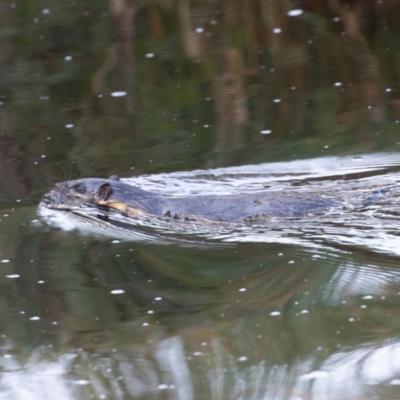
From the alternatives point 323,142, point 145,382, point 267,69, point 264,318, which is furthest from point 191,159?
point 145,382

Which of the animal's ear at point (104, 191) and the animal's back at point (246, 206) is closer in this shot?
the animal's back at point (246, 206)

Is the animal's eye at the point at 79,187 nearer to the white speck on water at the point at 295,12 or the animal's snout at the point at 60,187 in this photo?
the animal's snout at the point at 60,187

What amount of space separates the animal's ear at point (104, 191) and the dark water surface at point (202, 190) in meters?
0.19

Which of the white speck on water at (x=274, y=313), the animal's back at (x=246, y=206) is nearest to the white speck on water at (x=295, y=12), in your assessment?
the animal's back at (x=246, y=206)

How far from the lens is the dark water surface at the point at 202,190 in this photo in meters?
3.94

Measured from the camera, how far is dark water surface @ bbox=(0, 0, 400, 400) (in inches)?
155

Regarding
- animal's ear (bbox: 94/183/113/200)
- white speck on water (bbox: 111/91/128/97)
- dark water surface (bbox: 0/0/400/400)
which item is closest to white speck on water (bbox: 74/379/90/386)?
dark water surface (bbox: 0/0/400/400)

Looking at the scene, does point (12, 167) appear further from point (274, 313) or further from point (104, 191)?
point (274, 313)

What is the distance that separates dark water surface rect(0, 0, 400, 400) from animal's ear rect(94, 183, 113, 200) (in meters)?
0.19

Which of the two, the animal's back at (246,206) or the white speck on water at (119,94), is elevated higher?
the white speck on water at (119,94)

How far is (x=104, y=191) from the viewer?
597 cm

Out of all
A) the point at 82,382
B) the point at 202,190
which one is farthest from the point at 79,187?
the point at 82,382

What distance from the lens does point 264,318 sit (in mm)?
4297

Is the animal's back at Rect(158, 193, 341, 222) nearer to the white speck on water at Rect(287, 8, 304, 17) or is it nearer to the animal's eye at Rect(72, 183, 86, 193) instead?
the animal's eye at Rect(72, 183, 86, 193)
